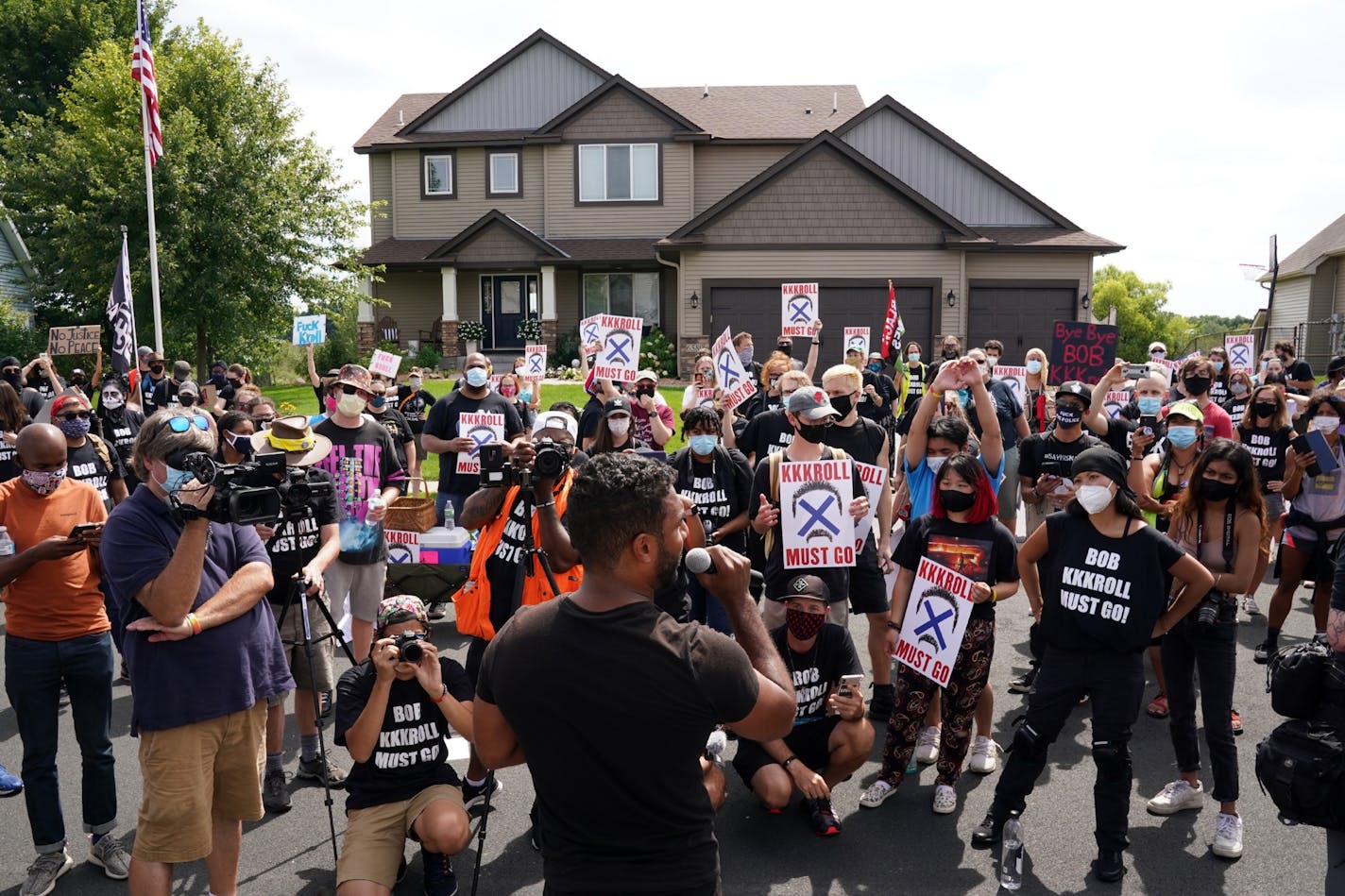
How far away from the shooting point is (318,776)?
5.68 meters

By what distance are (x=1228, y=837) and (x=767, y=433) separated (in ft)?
12.7

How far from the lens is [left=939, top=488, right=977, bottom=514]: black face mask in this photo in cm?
546

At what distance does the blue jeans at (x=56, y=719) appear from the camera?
4.69 meters

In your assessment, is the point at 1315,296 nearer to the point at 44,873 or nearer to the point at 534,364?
the point at 534,364

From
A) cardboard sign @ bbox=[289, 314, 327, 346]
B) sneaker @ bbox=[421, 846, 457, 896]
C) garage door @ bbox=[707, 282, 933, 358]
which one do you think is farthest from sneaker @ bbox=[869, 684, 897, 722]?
garage door @ bbox=[707, 282, 933, 358]

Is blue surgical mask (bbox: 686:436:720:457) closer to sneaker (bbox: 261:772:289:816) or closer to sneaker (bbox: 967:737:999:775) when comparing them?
sneaker (bbox: 967:737:999:775)

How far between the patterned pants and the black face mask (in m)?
0.61

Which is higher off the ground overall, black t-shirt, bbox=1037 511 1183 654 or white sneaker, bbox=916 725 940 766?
black t-shirt, bbox=1037 511 1183 654

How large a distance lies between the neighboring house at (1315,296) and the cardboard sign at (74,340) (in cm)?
3204

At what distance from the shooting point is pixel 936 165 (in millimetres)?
27797

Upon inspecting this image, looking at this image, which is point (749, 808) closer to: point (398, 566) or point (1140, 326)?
point (398, 566)

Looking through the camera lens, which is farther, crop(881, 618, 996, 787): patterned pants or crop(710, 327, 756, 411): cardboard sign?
crop(710, 327, 756, 411): cardboard sign

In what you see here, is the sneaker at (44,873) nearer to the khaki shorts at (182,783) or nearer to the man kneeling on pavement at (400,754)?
the khaki shorts at (182,783)

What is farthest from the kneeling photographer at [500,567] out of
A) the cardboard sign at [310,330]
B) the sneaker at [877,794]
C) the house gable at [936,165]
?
the house gable at [936,165]
